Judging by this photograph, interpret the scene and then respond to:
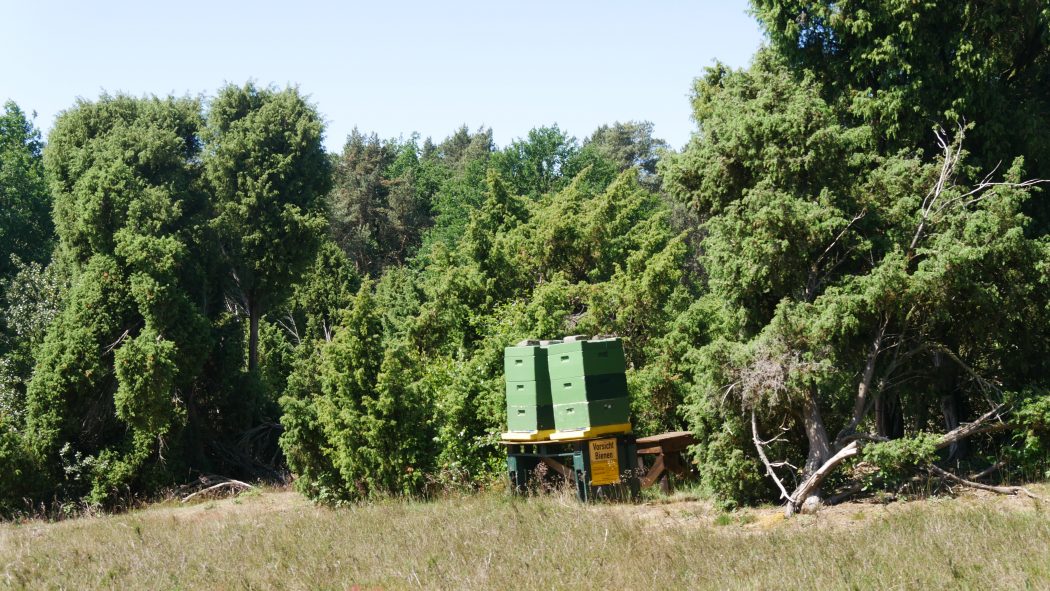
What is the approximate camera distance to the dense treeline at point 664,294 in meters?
12.4

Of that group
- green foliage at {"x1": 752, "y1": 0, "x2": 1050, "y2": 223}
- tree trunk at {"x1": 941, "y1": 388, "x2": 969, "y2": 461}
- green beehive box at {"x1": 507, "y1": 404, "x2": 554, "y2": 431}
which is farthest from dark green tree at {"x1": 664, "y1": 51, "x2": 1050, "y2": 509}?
green beehive box at {"x1": 507, "y1": 404, "x2": 554, "y2": 431}

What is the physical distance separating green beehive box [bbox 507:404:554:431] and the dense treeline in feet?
7.47

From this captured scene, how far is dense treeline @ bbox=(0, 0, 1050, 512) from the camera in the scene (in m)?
12.4

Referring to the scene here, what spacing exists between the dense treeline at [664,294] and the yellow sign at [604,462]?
4.54ft

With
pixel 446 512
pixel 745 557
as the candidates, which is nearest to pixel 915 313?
pixel 745 557

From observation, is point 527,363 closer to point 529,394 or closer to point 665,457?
point 529,394

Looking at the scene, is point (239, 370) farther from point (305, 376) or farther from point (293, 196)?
point (293, 196)

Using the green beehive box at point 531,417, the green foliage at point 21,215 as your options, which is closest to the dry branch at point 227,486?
the green beehive box at point 531,417

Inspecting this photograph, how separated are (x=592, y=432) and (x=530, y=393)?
127cm

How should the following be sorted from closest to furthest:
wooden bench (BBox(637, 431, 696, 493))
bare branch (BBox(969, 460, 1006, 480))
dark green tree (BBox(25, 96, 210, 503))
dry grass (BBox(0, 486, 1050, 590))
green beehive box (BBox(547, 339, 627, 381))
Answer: dry grass (BBox(0, 486, 1050, 590))
bare branch (BBox(969, 460, 1006, 480))
green beehive box (BBox(547, 339, 627, 381))
wooden bench (BBox(637, 431, 696, 493))
dark green tree (BBox(25, 96, 210, 503))

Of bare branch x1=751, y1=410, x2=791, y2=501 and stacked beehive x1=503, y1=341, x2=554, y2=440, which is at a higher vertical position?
stacked beehive x1=503, y1=341, x2=554, y2=440

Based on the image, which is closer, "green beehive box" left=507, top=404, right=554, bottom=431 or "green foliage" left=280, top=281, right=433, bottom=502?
"green beehive box" left=507, top=404, right=554, bottom=431

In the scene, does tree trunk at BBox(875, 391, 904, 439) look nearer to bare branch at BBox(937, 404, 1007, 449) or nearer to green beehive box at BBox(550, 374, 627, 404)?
bare branch at BBox(937, 404, 1007, 449)

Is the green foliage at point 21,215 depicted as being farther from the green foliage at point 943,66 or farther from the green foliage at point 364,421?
the green foliage at point 943,66
